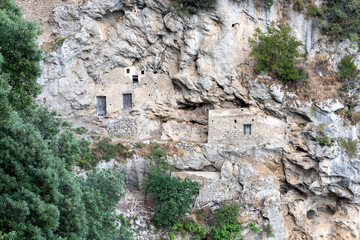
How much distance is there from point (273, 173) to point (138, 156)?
7.03 meters

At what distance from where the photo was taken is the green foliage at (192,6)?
23609 millimetres

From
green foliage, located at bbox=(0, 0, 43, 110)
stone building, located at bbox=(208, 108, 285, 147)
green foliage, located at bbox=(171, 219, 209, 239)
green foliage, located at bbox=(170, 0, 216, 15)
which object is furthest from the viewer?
green foliage, located at bbox=(170, 0, 216, 15)

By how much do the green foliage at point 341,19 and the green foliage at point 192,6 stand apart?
660cm

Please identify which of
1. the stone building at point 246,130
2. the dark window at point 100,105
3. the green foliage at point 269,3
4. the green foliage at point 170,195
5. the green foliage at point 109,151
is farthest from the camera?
the dark window at point 100,105

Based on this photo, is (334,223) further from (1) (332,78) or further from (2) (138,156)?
(2) (138,156)

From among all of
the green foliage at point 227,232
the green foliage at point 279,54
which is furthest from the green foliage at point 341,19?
the green foliage at point 227,232

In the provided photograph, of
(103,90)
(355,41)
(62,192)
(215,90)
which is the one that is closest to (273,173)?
(215,90)

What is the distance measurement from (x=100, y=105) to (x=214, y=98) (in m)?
6.47

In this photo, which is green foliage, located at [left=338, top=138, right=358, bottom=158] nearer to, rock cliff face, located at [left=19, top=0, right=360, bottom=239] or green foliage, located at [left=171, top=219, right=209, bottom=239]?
rock cliff face, located at [left=19, top=0, right=360, bottom=239]

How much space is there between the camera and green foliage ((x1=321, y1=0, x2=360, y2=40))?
24.9 meters

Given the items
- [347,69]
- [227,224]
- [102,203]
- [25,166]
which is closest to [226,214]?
[227,224]

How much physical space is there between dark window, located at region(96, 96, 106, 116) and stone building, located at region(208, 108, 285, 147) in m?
6.33

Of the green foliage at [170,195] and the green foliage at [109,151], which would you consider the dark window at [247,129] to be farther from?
the green foliage at [109,151]

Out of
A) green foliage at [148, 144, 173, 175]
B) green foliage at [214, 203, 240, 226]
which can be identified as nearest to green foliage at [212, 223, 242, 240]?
green foliage at [214, 203, 240, 226]
